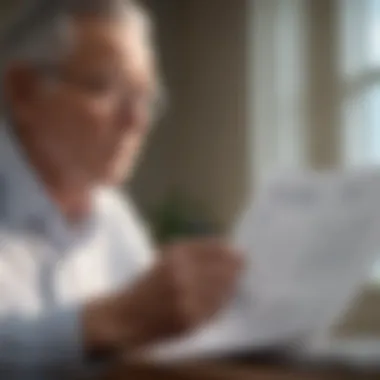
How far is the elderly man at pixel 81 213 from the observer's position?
1.02ft

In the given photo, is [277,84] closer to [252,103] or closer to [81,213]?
[252,103]

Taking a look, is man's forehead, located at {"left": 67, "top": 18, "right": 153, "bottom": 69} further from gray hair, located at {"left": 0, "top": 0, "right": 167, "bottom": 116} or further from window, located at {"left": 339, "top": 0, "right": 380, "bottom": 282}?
window, located at {"left": 339, "top": 0, "right": 380, "bottom": 282}

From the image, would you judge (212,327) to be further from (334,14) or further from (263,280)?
(334,14)

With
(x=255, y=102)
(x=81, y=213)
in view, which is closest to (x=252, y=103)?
(x=255, y=102)

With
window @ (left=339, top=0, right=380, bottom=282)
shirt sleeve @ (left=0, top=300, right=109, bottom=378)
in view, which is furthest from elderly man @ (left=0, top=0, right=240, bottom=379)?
window @ (left=339, top=0, right=380, bottom=282)

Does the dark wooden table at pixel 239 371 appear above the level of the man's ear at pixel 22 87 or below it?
below

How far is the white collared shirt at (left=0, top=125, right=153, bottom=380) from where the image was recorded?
0.31 metres

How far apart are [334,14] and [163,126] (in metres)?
0.10

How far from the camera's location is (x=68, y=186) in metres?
0.34

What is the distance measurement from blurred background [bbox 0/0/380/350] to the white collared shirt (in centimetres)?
2

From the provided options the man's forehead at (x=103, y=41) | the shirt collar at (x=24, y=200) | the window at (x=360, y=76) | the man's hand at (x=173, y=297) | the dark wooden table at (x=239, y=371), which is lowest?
the dark wooden table at (x=239, y=371)

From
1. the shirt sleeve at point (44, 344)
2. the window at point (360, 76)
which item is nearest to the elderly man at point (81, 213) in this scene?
the shirt sleeve at point (44, 344)

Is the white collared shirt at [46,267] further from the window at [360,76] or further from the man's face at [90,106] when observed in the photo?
the window at [360,76]

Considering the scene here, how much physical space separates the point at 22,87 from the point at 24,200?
0.05 m
